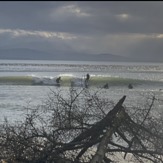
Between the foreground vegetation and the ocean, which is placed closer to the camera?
the foreground vegetation

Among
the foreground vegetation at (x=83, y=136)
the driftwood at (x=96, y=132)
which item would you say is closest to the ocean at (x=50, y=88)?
the foreground vegetation at (x=83, y=136)

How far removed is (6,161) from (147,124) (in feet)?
6.78

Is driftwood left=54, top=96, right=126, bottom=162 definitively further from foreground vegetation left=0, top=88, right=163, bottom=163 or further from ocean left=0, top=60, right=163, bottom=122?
ocean left=0, top=60, right=163, bottom=122

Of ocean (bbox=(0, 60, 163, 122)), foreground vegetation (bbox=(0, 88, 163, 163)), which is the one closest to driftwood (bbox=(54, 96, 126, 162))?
foreground vegetation (bbox=(0, 88, 163, 163))

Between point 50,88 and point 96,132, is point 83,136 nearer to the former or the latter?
point 96,132

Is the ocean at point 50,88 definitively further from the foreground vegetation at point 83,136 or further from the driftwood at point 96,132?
the driftwood at point 96,132

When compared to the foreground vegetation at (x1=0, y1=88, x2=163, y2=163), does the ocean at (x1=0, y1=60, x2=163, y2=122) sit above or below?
below

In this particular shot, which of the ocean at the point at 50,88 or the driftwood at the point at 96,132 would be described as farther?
the ocean at the point at 50,88

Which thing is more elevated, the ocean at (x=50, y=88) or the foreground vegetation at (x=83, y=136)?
the foreground vegetation at (x=83, y=136)

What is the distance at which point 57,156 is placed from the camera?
5520mm

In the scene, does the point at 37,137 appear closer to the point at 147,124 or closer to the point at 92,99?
the point at 92,99

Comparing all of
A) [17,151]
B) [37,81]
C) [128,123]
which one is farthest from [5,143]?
[37,81]

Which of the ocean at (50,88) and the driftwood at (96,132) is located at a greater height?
the driftwood at (96,132)

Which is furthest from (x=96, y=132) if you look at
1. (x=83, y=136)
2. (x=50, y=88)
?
(x=50, y=88)
